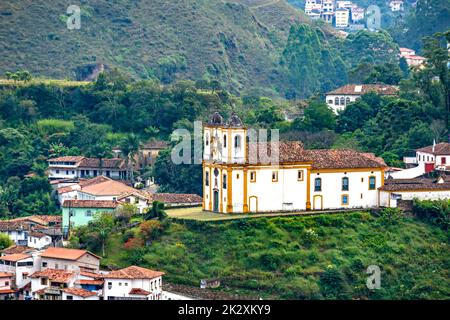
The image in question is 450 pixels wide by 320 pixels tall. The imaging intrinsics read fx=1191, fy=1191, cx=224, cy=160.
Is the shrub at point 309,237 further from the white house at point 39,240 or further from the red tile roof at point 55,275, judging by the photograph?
the white house at point 39,240

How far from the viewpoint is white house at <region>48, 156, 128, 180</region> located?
6838cm

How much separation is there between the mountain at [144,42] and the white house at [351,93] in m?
16.8

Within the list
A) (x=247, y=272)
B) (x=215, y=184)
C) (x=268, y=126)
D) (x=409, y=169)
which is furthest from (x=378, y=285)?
(x=268, y=126)

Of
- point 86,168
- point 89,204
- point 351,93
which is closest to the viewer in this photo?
point 89,204

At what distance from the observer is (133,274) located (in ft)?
137

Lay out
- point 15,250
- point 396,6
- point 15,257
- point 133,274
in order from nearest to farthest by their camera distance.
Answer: point 133,274
point 15,257
point 15,250
point 396,6

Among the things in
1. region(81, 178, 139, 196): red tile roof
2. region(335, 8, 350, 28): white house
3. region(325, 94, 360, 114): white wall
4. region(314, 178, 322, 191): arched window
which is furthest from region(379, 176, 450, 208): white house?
region(335, 8, 350, 28): white house

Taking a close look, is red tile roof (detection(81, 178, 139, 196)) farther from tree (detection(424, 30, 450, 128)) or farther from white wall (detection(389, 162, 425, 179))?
tree (detection(424, 30, 450, 128))

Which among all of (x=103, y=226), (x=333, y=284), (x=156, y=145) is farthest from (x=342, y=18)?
(x=333, y=284)

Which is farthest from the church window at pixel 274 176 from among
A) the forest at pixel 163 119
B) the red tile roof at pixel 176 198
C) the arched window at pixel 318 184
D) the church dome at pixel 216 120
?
the forest at pixel 163 119

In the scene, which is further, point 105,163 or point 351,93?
point 351,93

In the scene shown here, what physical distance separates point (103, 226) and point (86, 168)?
2029 centimetres

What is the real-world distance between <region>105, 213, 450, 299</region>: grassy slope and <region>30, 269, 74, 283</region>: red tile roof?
292 cm

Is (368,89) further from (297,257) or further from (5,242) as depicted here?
(297,257)
